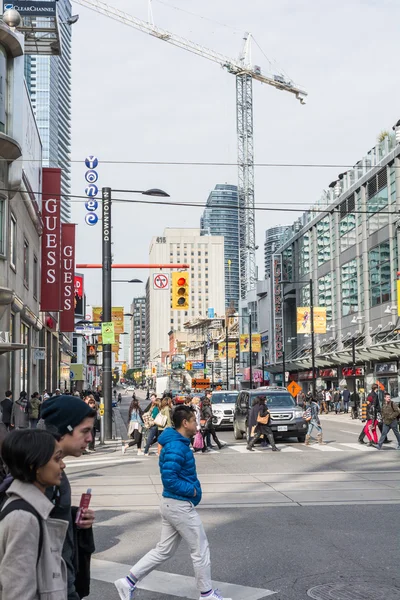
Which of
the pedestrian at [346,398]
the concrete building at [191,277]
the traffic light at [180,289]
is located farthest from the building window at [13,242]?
the pedestrian at [346,398]

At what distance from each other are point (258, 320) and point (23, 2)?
6404 cm

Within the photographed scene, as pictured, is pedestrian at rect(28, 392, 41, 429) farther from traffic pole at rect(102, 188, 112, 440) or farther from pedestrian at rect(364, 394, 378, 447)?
pedestrian at rect(364, 394, 378, 447)

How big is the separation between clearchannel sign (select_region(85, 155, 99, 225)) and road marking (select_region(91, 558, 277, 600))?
20224 mm

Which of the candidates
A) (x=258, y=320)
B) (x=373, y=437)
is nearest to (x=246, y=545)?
(x=373, y=437)

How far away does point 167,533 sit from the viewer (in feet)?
21.5

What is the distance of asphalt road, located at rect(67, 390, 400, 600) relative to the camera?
7066 mm

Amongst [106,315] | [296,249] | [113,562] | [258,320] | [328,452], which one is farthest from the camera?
[258,320]

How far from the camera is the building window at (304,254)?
74188 millimetres

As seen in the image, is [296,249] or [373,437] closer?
[373,437]

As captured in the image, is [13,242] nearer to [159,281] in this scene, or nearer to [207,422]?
[159,281]

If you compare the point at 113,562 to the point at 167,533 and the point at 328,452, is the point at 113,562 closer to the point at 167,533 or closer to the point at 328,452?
the point at 167,533

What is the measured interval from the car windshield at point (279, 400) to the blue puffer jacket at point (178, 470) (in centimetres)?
1836

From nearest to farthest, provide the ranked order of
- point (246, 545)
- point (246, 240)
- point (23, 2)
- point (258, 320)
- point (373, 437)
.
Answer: point (246, 545) < point (373, 437) < point (23, 2) < point (258, 320) < point (246, 240)

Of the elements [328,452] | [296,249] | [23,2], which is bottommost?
[328,452]
